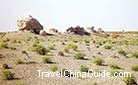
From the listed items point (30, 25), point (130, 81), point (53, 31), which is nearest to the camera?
point (130, 81)

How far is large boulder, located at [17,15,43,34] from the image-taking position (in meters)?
63.0

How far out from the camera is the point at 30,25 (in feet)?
206

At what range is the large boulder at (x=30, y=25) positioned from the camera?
6303cm

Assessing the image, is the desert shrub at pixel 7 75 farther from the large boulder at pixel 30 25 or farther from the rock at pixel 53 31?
the rock at pixel 53 31

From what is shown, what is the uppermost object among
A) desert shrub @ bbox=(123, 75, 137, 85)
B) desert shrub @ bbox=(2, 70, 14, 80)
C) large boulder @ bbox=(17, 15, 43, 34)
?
large boulder @ bbox=(17, 15, 43, 34)

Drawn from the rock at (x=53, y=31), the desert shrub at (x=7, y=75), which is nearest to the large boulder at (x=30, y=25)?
the rock at (x=53, y=31)

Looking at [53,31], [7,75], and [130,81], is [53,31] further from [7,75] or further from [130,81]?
[130,81]

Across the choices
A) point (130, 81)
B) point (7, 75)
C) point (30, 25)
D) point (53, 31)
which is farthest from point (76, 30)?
point (130, 81)

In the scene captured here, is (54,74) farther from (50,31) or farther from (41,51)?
(50,31)

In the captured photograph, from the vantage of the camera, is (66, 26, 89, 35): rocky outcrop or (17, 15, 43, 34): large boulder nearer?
(17, 15, 43, 34): large boulder

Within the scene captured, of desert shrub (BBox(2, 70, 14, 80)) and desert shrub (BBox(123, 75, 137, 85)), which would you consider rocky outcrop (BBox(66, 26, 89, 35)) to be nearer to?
desert shrub (BBox(2, 70, 14, 80))

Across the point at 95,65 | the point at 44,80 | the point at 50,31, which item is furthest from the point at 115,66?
the point at 50,31

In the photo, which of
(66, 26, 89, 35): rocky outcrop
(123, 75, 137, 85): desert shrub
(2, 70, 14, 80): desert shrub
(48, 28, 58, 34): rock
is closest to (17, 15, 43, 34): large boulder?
(48, 28, 58, 34): rock

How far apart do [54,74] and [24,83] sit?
10.1 ft
